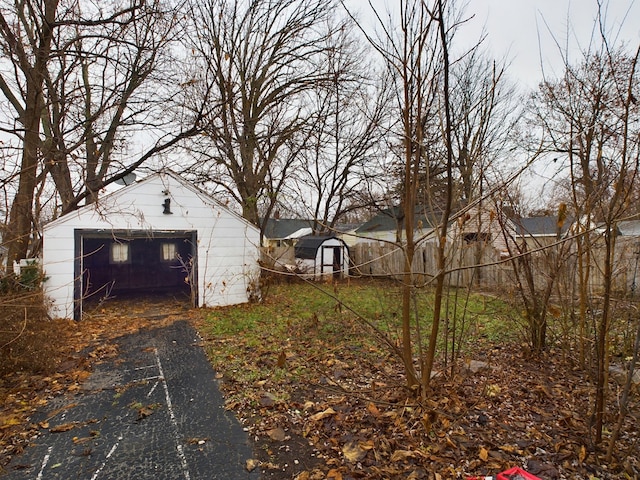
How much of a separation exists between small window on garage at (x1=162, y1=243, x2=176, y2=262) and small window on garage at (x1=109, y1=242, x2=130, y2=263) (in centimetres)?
128

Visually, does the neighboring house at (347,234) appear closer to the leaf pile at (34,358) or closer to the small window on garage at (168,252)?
the leaf pile at (34,358)

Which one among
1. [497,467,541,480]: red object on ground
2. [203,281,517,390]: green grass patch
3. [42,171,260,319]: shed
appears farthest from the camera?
[42,171,260,319]: shed

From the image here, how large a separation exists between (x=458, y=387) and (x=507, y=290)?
74.9 inches

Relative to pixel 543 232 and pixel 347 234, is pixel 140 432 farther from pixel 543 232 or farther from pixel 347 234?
pixel 543 232

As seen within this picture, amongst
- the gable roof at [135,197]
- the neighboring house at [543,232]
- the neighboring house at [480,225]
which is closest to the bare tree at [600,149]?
the neighboring house at [543,232]

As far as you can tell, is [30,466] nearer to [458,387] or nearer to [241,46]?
[458,387]

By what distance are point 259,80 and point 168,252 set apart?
783 cm

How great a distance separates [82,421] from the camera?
10.4 feet

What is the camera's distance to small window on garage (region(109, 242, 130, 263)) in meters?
12.8

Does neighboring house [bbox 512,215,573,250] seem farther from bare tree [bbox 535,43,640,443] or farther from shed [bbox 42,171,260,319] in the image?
shed [bbox 42,171,260,319]

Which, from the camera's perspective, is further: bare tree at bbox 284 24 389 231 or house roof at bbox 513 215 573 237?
bare tree at bbox 284 24 389 231

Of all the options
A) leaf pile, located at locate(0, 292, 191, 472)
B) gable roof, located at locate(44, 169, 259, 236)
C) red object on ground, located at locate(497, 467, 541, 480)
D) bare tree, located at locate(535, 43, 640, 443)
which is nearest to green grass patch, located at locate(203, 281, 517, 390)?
bare tree, located at locate(535, 43, 640, 443)

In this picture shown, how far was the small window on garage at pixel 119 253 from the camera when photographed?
42.1 feet

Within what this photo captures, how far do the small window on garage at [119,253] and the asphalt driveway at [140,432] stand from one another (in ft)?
31.3
